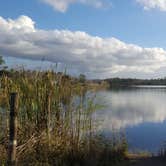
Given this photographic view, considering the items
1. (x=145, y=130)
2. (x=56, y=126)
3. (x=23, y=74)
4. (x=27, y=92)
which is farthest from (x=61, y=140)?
(x=145, y=130)

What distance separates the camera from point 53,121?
6.42 m

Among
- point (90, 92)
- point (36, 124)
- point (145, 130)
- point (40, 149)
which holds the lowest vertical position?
point (145, 130)

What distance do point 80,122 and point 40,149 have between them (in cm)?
101

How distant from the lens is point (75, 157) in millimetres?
5996

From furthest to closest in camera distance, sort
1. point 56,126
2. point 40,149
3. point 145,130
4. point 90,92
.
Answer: point 145,130
point 90,92
point 56,126
point 40,149

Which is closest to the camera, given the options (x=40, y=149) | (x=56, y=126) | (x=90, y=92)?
(x=40, y=149)

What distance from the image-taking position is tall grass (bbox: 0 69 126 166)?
19.4 ft

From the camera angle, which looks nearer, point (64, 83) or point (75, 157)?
point (75, 157)

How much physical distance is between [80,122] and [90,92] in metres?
0.75

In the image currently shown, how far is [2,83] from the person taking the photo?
642 centimetres

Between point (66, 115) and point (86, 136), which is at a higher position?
point (66, 115)

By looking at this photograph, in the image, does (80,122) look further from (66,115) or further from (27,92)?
(27,92)

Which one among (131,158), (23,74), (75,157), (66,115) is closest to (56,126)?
(66,115)

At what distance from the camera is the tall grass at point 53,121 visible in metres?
5.91
